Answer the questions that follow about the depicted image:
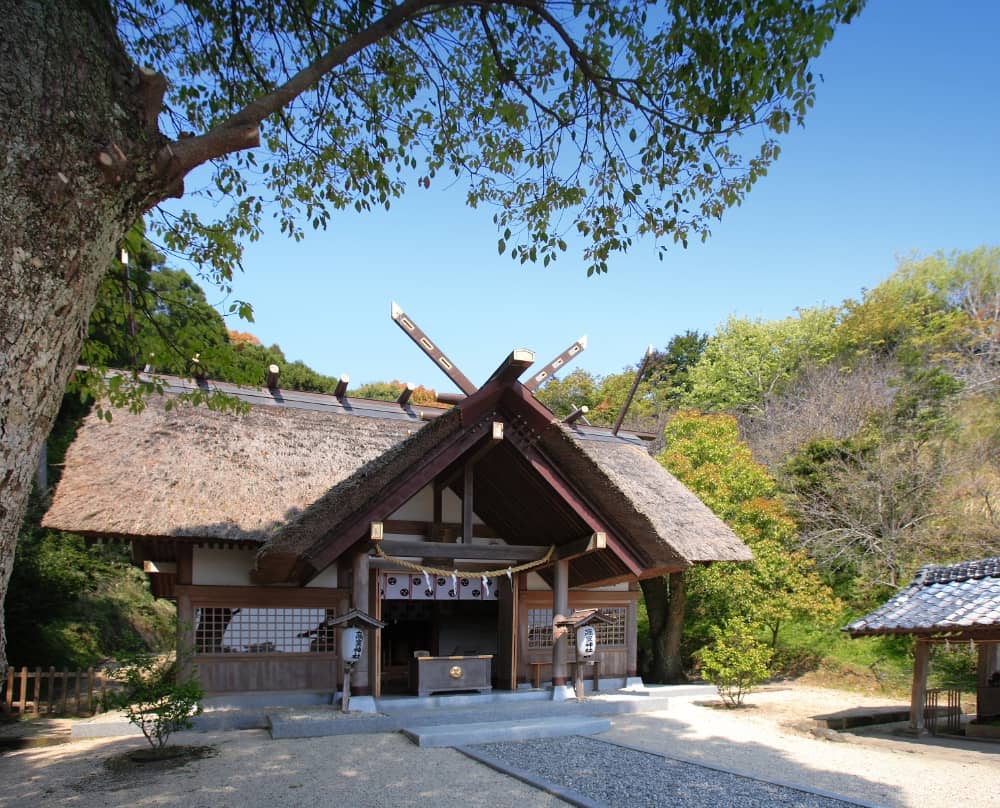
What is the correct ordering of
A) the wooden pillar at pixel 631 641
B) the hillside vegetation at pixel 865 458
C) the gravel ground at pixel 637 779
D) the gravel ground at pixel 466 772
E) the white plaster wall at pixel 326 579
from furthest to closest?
1. the hillside vegetation at pixel 865 458
2. the wooden pillar at pixel 631 641
3. the white plaster wall at pixel 326 579
4. the gravel ground at pixel 466 772
5. the gravel ground at pixel 637 779

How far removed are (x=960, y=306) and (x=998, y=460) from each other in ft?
41.8

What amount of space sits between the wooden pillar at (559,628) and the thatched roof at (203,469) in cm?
416

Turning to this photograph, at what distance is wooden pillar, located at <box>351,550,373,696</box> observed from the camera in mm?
10711

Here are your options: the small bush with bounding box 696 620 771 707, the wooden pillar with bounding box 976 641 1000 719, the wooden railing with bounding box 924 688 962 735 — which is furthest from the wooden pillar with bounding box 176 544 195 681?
the wooden pillar with bounding box 976 641 1000 719

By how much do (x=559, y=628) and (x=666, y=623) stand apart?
637 centimetres

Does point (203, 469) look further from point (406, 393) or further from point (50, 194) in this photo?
point (50, 194)

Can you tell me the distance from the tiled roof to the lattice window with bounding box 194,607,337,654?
8243 millimetres

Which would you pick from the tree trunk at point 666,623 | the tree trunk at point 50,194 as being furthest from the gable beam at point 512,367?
the tree trunk at point 666,623

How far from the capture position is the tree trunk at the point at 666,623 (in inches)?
669

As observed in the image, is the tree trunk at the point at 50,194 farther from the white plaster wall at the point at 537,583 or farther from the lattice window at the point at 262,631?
the white plaster wall at the point at 537,583

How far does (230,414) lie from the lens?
1396cm

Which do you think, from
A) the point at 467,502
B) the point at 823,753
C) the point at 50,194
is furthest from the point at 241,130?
the point at 823,753

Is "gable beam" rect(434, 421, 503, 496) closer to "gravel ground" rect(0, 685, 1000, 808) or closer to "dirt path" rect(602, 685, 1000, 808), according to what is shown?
"gravel ground" rect(0, 685, 1000, 808)

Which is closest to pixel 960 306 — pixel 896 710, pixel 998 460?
pixel 998 460
